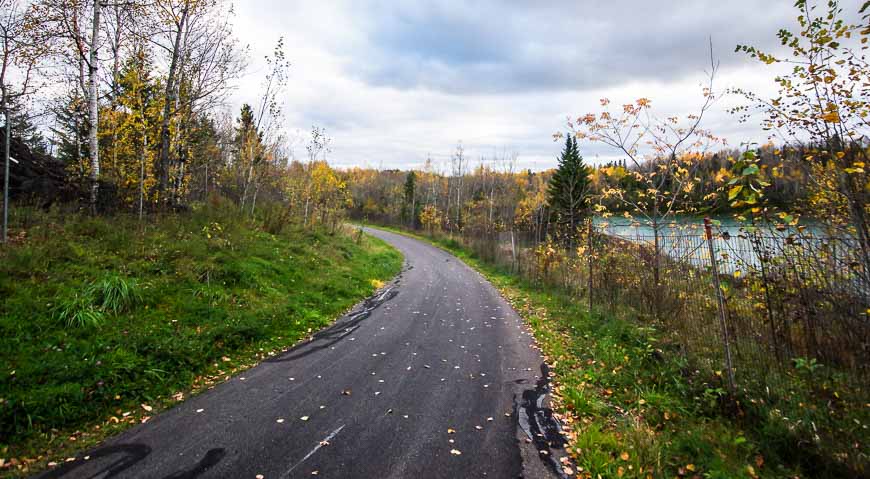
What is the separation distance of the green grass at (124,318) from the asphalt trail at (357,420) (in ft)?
1.74

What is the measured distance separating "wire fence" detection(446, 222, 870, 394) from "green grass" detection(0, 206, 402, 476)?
7.19m

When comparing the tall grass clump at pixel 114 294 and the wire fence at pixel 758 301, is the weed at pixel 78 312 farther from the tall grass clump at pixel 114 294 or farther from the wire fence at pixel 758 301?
the wire fence at pixel 758 301

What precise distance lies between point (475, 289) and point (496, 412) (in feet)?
30.1

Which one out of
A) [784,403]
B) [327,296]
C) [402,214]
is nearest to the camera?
[784,403]

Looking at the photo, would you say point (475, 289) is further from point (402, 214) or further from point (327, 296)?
point (402, 214)

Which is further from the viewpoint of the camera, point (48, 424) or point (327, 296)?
point (327, 296)

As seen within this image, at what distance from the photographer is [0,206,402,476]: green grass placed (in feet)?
13.3

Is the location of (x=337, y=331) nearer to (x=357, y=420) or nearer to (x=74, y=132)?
(x=357, y=420)

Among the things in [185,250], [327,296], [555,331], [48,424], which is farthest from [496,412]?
[185,250]

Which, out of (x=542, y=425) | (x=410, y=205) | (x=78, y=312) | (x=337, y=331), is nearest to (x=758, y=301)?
(x=542, y=425)

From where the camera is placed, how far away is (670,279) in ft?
23.5

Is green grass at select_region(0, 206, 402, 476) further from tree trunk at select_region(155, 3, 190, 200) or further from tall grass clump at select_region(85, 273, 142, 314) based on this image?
tree trunk at select_region(155, 3, 190, 200)

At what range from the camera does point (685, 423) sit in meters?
4.36

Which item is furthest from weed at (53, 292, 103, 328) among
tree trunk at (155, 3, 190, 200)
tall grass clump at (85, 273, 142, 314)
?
tree trunk at (155, 3, 190, 200)
